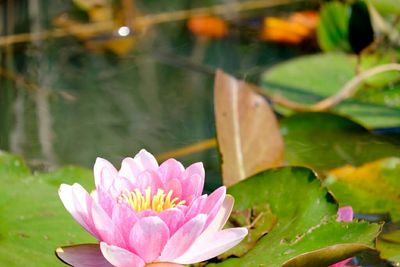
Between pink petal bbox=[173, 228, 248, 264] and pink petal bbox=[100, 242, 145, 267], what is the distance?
0.04 meters

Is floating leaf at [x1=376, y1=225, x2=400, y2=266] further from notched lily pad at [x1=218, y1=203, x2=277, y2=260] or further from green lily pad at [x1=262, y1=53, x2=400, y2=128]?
green lily pad at [x1=262, y1=53, x2=400, y2=128]

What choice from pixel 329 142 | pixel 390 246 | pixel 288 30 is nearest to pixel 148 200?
pixel 390 246

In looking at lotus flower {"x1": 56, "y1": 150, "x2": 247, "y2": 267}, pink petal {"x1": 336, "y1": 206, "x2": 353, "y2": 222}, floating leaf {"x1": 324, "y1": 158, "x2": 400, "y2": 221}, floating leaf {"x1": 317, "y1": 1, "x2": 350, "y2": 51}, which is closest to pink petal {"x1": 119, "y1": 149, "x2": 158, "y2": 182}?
lotus flower {"x1": 56, "y1": 150, "x2": 247, "y2": 267}

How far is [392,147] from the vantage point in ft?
4.32

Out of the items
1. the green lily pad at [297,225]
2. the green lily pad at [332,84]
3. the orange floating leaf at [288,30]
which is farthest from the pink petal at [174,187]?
the orange floating leaf at [288,30]

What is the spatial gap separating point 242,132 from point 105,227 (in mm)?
453

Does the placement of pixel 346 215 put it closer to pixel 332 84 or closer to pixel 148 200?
pixel 148 200

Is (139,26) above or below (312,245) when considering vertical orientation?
above

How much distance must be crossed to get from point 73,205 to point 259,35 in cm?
146

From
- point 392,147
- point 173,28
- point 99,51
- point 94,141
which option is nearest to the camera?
point 392,147

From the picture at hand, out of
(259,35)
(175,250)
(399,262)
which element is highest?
(259,35)

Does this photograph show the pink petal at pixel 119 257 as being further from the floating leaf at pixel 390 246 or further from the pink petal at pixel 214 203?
the floating leaf at pixel 390 246

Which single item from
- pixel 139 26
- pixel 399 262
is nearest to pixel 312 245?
pixel 399 262

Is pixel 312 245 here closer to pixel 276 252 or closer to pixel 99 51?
pixel 276 252
